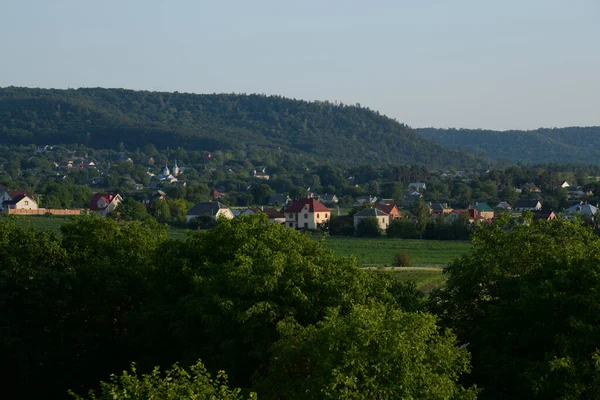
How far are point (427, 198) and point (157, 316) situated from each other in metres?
127

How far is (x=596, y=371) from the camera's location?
71.5ft

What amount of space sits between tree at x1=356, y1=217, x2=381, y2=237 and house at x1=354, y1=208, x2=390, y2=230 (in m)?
1.21

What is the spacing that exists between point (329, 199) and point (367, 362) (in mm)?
144352

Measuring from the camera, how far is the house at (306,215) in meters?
103

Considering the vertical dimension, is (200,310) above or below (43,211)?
above

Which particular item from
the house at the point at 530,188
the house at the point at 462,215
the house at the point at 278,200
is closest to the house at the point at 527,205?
the house at the point at 462,215

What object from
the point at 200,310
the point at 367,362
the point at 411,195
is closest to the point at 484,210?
the point at 411,195

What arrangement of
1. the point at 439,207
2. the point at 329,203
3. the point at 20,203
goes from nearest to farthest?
the point at 20,203 → the point at 439,207 → the point at 329,203

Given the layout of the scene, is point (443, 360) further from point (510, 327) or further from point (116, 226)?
point (116, 226)

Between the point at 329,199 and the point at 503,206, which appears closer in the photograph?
the point at 503,206

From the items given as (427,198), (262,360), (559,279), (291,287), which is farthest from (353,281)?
(427,198)

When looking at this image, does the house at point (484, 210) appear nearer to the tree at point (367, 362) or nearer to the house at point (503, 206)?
the house at point (503, 206)

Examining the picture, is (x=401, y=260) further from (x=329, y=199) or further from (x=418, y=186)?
(x=418, y=186)

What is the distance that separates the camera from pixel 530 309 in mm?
24891
